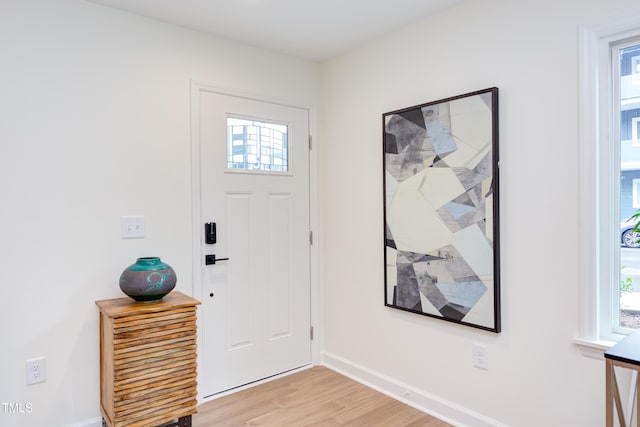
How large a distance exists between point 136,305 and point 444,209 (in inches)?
72.1

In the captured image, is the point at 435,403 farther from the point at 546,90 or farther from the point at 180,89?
the point at 180,89

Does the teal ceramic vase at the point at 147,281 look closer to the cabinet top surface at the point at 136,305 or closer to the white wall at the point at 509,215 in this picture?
the cabinet top surface at the point at 136,305

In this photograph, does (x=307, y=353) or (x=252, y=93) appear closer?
(x=252, y=93)

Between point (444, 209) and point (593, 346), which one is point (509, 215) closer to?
point (444, 209)

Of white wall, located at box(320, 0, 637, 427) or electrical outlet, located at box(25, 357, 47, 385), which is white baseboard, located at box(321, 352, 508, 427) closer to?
white wall, located at box(320, 0, 637, 427)

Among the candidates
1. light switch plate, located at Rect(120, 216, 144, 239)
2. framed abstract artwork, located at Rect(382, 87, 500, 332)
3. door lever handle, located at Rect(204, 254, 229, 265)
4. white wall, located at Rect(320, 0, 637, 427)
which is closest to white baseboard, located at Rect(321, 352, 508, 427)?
white wall, located at Rect(320, 0, 637, 427)

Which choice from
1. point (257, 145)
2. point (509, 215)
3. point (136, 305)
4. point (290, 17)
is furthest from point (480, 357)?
point (290, 17)

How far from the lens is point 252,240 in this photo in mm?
2975

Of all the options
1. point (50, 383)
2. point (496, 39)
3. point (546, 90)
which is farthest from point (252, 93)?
point (50, 383)

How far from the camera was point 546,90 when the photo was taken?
2.01 metres

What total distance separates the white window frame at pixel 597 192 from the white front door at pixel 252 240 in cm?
194

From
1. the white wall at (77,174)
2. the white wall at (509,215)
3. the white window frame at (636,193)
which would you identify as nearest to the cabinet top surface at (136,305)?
the white wall at (77,174)

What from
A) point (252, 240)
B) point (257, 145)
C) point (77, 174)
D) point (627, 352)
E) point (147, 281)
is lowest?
point (627, 352)

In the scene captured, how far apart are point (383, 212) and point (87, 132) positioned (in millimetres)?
1921
